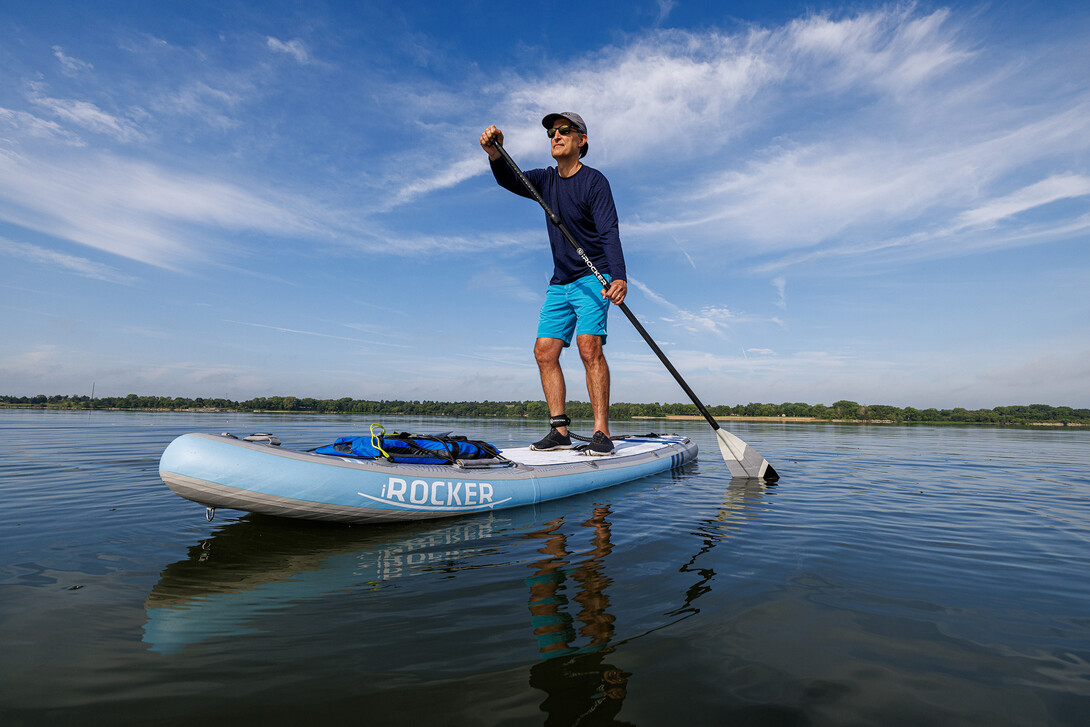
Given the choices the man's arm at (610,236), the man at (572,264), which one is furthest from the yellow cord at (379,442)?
the man's arm at (610,236)

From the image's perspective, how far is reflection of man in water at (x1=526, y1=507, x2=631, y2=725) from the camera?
157cm

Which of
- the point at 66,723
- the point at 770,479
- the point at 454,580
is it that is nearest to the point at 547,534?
the point at 454,580

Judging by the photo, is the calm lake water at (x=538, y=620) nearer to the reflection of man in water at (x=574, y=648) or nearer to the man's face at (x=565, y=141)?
the reflection of man in water at (x=574, y=648)

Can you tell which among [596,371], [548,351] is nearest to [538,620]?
[596,371]

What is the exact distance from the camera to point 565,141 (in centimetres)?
621

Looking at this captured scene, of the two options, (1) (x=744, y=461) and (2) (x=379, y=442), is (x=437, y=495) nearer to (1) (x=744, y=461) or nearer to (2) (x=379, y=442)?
(2) (x=379, y=442)

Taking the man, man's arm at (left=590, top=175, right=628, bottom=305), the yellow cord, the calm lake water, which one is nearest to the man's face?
the man

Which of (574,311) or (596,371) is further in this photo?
(574,311)

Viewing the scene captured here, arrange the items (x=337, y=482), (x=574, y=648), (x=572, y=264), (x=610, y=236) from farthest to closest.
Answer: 1. (x=572, y=264)
2. (x=610, y=236)
3. (x=337, y=482)
4. (x=574, y=648)

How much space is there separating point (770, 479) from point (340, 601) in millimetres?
6391

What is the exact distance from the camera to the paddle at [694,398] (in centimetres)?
614

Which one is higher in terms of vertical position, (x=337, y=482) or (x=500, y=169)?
(x=500, y=169)

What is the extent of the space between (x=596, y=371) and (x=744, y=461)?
9.75ft

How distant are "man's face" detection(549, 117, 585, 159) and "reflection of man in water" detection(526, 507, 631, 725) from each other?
16.6 feet
